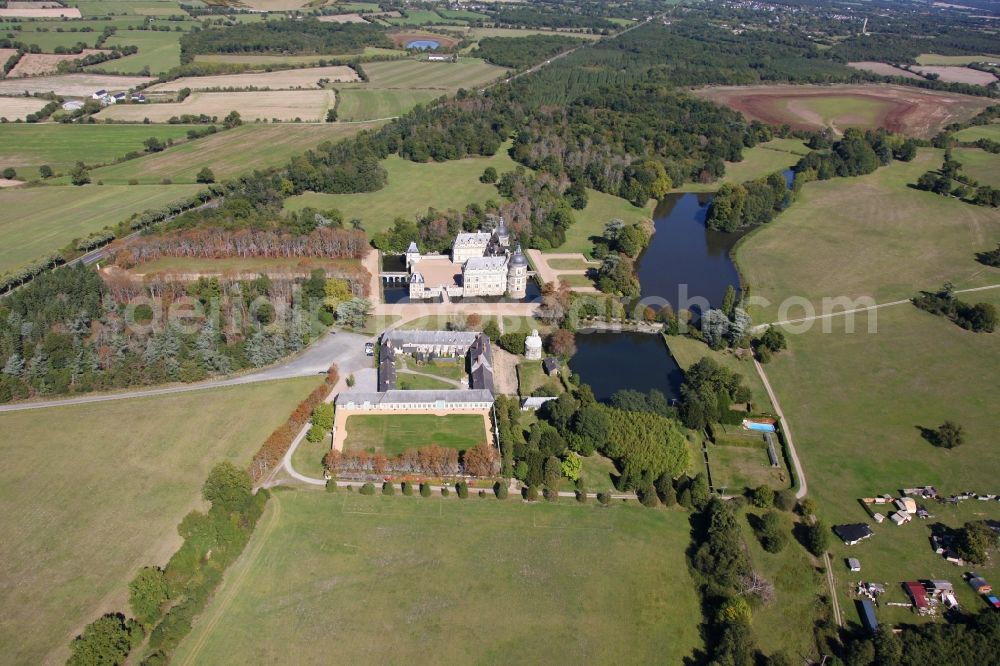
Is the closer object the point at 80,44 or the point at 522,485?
the point at 522,485

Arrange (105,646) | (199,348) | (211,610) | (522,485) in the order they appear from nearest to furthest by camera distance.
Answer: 1. (105,646)
2. (211,610)
3. (522,485)
4. (199,348)

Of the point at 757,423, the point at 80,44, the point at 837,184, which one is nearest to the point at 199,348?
the point at 757,423

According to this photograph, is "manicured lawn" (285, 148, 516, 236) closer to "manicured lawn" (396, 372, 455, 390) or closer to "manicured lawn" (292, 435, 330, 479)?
"manicured lawn" (396, 372, 455, 390)

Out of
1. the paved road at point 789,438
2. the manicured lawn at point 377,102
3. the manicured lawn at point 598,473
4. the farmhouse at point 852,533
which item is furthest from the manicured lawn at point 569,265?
the manicured lawn at point 377,102

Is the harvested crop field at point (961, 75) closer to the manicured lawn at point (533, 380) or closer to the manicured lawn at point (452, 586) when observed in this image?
the manicured lawn at point (533, 380)

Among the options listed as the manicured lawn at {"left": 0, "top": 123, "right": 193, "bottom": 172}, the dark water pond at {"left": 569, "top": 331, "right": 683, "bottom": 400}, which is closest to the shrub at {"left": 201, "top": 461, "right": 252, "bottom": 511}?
the dark water pond at {"left": 569, "top": 331, "right": 683, "bottom": 400}

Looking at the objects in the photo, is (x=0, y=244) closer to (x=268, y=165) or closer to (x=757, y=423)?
(x=268, y=165)
